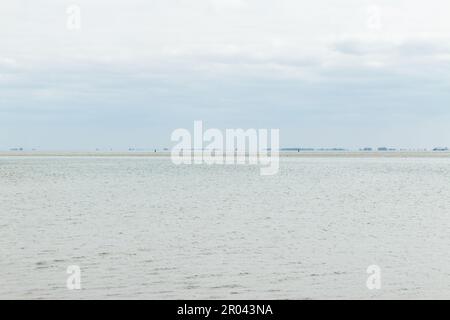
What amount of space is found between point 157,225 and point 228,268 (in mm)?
10555

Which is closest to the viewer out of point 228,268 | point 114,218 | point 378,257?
point 228,268

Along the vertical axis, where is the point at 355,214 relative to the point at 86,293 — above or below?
above

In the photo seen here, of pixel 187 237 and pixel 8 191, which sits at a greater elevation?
pixel 8 191

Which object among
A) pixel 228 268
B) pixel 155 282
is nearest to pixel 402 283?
pixel 228 268

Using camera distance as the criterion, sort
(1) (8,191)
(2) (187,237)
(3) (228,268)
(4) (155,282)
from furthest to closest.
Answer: (1) (8,191), (2) (187,237), (3) (228,268), (4) (155,282)

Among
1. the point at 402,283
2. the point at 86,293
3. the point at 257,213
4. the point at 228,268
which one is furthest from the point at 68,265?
the point at 257,213
